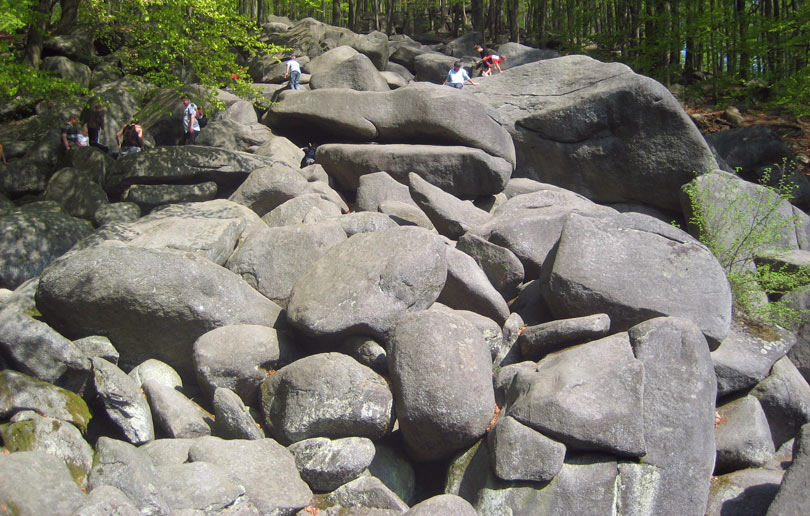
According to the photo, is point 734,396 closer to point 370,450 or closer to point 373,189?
point 370,450

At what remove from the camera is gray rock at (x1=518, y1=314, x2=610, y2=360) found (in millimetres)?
8242

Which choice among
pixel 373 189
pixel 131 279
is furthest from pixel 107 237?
pixel 373 189

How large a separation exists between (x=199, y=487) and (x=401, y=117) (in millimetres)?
9563

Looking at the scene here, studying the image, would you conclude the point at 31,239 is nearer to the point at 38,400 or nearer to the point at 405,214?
the point at 38,400

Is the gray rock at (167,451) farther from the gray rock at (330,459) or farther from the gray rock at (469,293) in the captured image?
the gray rock at (469,293)

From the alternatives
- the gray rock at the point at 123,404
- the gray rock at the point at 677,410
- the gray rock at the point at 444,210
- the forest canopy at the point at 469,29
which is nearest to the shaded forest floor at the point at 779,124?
the forest canopy at the point at 469,29

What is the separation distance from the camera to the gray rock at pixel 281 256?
969 cm

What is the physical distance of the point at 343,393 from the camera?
24.9 ft

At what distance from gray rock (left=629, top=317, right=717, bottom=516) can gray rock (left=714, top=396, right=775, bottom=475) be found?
0.80m

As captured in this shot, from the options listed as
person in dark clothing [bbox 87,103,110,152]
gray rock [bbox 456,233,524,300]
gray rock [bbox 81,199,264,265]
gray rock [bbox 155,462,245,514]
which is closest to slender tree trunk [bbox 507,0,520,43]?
person in dark clothing [bbox 87,103,110,152]

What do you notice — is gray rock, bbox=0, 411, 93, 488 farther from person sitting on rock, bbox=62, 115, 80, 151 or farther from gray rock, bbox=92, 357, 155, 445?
person sitting on rock, bbox=62, 115, 80, 151

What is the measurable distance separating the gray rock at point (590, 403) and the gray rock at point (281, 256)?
12.2ft

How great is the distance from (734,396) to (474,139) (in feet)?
23.1

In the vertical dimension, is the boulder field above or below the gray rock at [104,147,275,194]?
below
